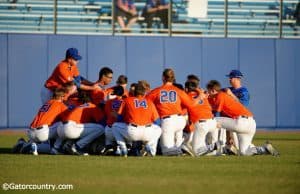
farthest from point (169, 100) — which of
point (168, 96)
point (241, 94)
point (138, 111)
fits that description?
point (241, 94)

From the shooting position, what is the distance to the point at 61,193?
11.2 metres

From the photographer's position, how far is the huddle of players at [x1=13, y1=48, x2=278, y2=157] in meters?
16.4

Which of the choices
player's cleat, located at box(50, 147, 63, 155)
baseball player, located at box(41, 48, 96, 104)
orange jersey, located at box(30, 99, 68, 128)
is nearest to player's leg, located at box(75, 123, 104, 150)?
player's cleat, located at box(50, 147, 63, 155)

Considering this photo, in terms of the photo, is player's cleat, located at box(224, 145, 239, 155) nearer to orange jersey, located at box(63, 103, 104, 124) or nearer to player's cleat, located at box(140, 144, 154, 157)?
player's cleat, located at box(140, 144, 154, 157)

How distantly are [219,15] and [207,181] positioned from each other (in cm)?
1553

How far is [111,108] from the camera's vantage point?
16.8m

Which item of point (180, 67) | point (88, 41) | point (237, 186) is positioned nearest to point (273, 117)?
point (180, 67)

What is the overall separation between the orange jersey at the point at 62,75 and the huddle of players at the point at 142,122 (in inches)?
26.8

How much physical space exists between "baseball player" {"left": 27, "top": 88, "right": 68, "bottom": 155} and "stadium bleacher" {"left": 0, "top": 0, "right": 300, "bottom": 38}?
9748 millimetres

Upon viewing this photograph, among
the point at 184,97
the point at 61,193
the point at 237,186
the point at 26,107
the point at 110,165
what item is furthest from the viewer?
the point at 26,107

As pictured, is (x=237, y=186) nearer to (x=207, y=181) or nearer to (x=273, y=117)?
(x=207, y=181)

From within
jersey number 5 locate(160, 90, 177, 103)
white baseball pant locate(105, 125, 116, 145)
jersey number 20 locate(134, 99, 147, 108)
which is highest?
jersey number 5 locate(160, 90, 177, 103)

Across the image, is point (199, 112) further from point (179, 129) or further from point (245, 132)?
point (245, 132)

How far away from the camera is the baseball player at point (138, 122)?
53.1 ft
